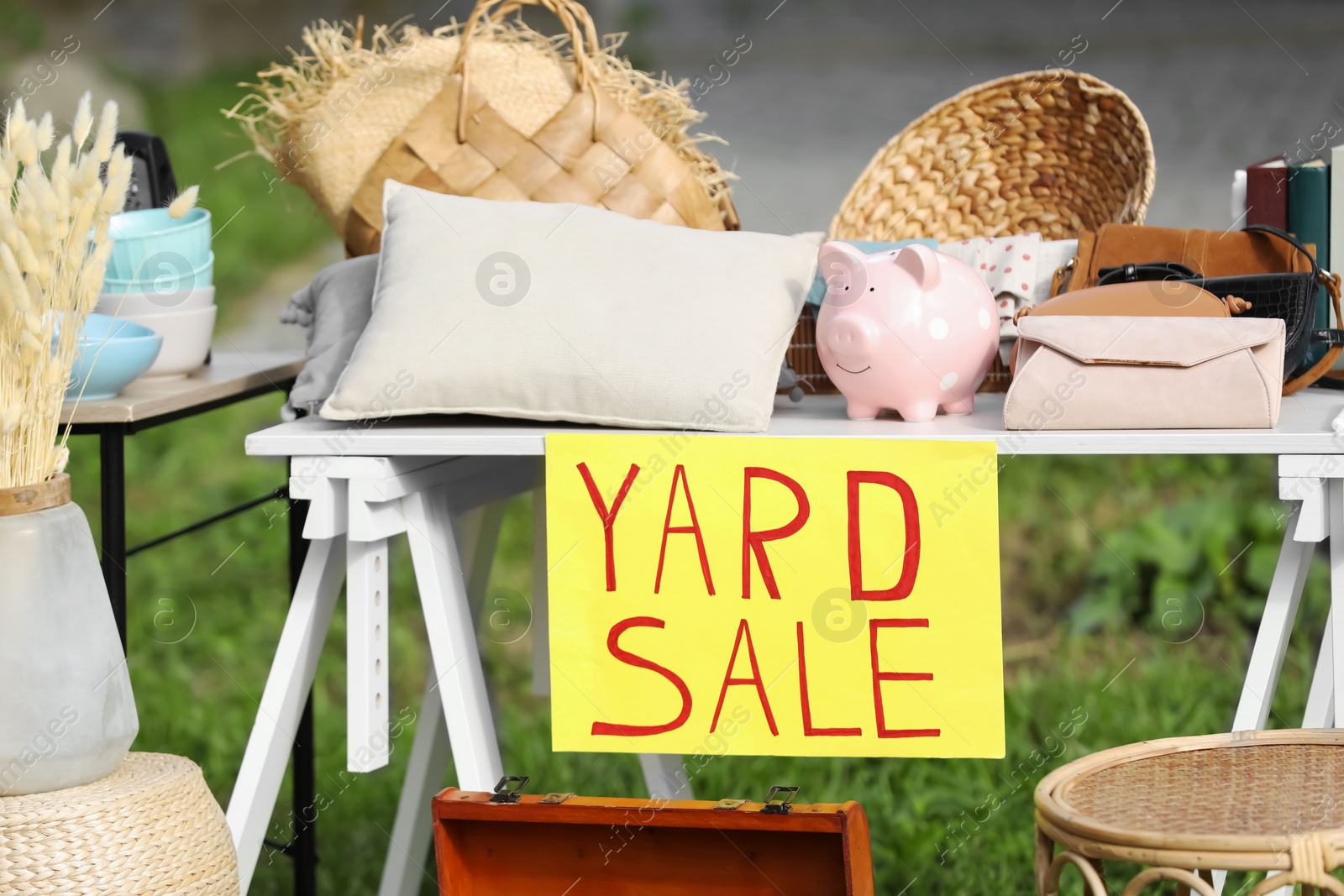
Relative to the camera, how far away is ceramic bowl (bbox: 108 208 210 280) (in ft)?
4.86

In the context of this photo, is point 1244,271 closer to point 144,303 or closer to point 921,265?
point 921,265

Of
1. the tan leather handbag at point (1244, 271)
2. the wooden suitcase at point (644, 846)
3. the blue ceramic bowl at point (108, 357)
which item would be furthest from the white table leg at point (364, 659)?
the tan leather handbag at point (1244, 271)

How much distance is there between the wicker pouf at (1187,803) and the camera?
2.99 ft

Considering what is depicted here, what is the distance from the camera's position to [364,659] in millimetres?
1287

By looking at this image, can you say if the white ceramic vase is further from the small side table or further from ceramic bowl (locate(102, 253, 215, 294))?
ceramic bowl (locate(102, 253, 215, 294))

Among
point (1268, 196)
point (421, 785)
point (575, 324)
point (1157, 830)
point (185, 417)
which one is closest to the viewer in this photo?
point (1157, 830)

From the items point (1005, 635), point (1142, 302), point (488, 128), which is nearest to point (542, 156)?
point (488, 128)

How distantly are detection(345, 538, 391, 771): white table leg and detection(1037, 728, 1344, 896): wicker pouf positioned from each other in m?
0.66

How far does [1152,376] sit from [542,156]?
0.73 meters

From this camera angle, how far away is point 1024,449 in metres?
1.17

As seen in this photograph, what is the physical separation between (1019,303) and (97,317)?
1052mm

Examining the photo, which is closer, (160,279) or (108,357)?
(108,357)

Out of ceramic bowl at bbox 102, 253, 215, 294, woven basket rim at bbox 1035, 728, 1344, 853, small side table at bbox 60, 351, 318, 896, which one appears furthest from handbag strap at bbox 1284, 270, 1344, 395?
ceramic bowl at bbox 102, 253, 215, 294

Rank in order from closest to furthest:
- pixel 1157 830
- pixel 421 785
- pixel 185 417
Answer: pixel 1157 830
pixel 185 417
pixel 421 785
